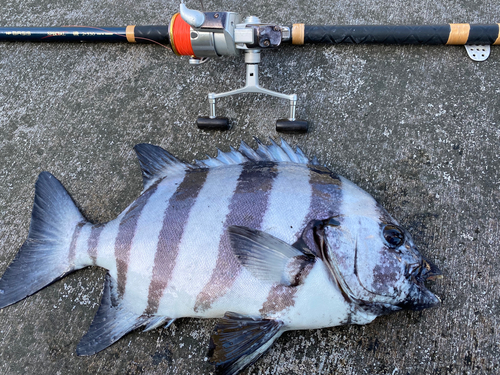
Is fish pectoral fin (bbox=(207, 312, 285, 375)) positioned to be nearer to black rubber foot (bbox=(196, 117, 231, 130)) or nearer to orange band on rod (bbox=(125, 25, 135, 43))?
black rubber foot (bbox=(196, 117, 231, 130))

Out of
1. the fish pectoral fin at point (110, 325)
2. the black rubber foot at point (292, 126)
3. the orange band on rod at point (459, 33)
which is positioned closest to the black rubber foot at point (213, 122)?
the black rubber foot at point (292, 126)

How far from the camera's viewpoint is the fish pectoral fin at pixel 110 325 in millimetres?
1479

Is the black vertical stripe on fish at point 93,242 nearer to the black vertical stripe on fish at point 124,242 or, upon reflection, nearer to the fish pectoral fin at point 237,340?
the black vertical stripe on fish at point 124,242

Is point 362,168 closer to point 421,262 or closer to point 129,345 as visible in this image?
point 421,262

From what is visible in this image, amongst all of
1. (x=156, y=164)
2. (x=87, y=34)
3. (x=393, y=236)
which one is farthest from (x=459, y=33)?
(x=87, y=34)

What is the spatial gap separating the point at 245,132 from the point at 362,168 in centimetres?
66

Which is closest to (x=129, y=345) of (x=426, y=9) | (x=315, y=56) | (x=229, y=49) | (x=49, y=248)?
(x=49, y=248)

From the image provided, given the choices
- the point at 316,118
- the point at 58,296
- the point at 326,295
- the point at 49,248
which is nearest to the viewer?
the point at 326,295

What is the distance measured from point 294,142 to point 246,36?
23.4 inches

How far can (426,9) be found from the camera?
2.09 meters

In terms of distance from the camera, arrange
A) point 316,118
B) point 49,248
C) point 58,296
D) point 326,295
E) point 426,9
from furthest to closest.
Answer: point 426,9 → point 316,118 → point 58,296 → point 49,248 → point 326,295

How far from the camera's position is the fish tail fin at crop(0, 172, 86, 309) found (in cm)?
157

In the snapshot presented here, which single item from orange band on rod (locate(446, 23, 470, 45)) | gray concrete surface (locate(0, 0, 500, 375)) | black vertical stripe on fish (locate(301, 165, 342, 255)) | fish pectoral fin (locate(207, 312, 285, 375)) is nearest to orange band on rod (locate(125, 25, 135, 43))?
gray concrete surface (locate(0, 0, 500, 375))

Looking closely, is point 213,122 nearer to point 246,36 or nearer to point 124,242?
point 246,36
